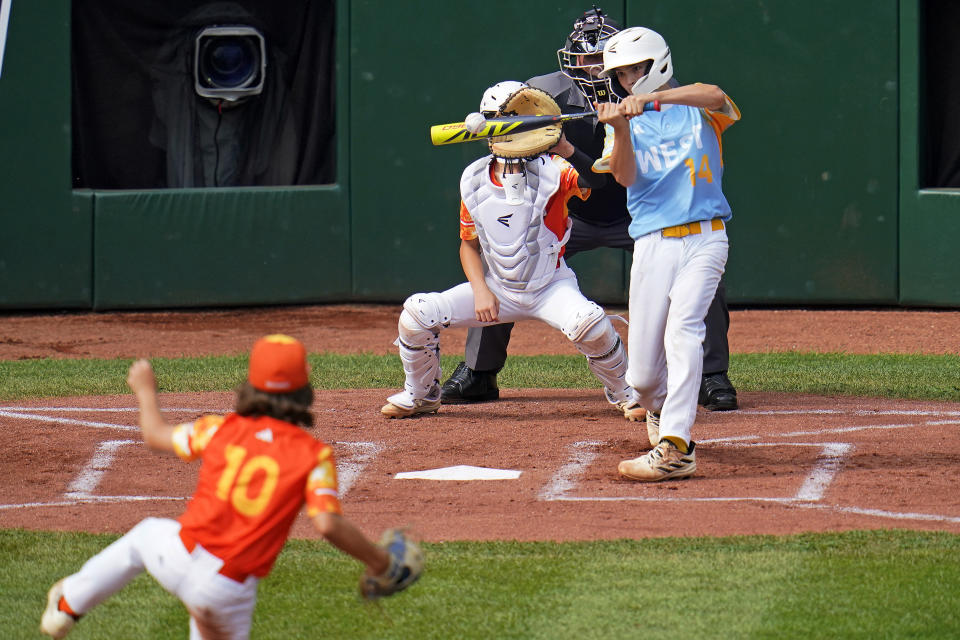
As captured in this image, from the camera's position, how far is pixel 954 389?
26.7 feet

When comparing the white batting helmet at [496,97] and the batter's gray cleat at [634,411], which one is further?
the batter's gray cleat at [634,411]

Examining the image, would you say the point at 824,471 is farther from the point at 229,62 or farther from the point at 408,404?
the point at 229,62

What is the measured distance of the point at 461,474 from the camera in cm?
618

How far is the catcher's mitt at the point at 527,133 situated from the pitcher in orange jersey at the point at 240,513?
12.2ft

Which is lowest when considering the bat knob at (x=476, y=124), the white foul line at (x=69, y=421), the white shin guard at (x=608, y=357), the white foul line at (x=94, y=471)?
the white foul line at (x=94, y=471)

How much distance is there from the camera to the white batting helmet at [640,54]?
5.87 meters

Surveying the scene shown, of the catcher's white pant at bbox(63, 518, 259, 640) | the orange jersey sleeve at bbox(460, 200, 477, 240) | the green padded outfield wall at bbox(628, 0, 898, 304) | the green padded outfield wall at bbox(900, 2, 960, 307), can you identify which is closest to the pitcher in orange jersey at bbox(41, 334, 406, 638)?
the catcher's white pant at bbox(63, 518, 259, 640)

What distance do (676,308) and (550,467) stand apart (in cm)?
102

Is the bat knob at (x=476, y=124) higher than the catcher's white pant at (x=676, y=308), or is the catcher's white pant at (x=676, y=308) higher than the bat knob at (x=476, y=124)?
the bat knob at (x=476, y=124)

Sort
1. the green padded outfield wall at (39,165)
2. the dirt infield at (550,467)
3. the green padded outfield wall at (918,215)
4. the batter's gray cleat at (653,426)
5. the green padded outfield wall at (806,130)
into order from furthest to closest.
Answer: the green padded outfield wall at (39,165) → the green padded outfield wall at (806,130) → the green padded outfield wall at (918,215) → the batter's gray cleat at (653,426) → the dirt infield at (550,467)

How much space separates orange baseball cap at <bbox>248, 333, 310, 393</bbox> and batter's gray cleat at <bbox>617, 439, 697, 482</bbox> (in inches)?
110

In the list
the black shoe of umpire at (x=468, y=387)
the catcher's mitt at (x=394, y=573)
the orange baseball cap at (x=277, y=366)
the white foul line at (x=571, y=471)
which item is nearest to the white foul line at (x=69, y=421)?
the black shoe of umpire at (x=468, y=387)

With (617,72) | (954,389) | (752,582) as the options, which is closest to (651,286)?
(617,72)

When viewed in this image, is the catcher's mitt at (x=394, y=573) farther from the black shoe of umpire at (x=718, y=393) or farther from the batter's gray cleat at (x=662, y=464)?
the black shoe of umpire at (x=718, y=393)
